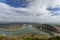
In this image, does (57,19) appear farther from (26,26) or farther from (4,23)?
(4,23)

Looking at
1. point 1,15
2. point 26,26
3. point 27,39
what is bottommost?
point 27,39

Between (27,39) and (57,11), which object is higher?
(57,11)

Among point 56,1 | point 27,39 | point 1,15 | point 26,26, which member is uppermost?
point 56,1

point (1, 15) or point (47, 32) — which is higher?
point (1, 15)

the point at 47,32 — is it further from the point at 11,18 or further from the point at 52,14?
the point at 11,18

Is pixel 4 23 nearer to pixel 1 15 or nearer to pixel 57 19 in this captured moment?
pixel 1 15

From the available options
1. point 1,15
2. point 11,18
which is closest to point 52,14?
point 11,18

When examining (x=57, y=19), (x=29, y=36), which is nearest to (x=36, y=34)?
(x=29, y=36)
